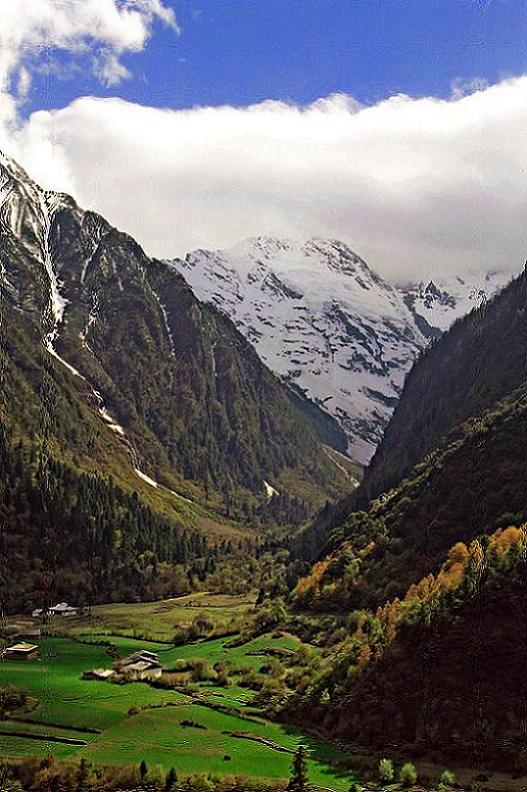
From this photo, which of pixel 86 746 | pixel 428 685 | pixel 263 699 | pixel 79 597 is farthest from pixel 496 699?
pixel 79 597

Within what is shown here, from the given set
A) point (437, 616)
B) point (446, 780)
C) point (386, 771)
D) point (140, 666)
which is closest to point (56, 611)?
point (140, 666)

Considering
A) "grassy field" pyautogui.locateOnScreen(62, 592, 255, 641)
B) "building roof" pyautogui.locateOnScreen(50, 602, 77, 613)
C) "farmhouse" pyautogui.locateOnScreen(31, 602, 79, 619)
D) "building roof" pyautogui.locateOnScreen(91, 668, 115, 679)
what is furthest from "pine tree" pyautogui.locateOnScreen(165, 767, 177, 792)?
"building roof" pyautogui.locateOnScreen(50, 602, 77, 613)

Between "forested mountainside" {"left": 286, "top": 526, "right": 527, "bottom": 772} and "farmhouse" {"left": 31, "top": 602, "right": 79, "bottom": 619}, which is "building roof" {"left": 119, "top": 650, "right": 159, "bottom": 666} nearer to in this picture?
"forested mountainside" {"left": 286, "top": 526, "right": 527, "bottom": 772}

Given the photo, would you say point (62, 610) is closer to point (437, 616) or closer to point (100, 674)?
point (100, 674)

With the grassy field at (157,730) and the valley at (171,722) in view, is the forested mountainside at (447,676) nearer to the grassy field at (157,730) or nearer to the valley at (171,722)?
the valley at (171,722)

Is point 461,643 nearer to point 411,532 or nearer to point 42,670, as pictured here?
point 411,532

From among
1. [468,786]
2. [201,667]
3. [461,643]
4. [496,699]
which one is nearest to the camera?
[468,786]

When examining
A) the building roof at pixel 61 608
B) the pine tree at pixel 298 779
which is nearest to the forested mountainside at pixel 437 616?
the pine tree at pixel 298 779
